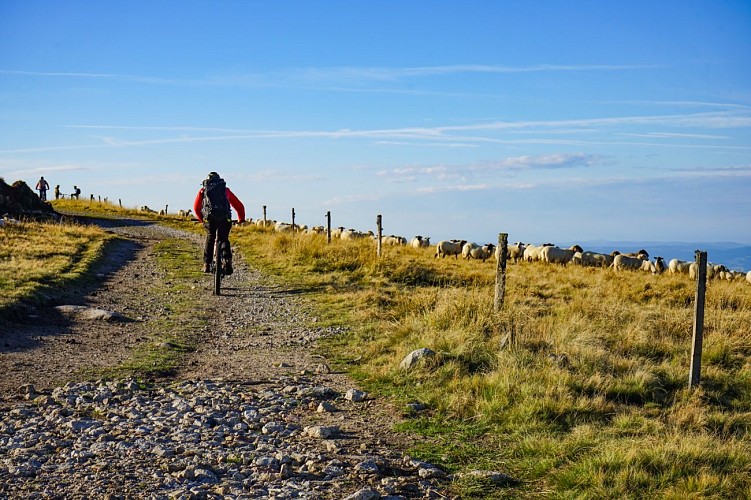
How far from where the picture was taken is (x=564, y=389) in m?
6.76

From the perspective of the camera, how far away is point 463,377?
24.0ft

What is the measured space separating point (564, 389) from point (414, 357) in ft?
6.05

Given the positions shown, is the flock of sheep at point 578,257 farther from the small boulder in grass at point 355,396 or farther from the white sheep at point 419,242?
the small boulder in grass at point 355,396

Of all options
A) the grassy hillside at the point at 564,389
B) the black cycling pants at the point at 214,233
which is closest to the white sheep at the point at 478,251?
the grassy hillside at the point at 564,389

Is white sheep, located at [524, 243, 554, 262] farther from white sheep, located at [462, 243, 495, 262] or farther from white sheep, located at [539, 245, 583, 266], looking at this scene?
white sheep, located at [462, 243, 495, 262]

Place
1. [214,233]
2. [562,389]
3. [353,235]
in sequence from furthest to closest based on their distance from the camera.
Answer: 1. [353,235]
2. [214,233]
3. [562,389]

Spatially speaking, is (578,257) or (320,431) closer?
(320,431)

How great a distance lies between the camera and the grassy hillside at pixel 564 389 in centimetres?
480

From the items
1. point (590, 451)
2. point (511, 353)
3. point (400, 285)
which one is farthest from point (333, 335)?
point (400, 285)

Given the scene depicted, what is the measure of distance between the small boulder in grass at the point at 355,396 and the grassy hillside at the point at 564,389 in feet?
1.29

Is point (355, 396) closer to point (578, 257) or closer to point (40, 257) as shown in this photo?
point (40, 257)

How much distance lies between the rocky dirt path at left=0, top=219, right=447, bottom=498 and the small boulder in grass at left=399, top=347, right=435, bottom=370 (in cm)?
71

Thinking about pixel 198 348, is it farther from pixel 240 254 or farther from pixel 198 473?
pixel 240 254

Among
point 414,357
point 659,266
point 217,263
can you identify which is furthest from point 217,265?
point 659,266
